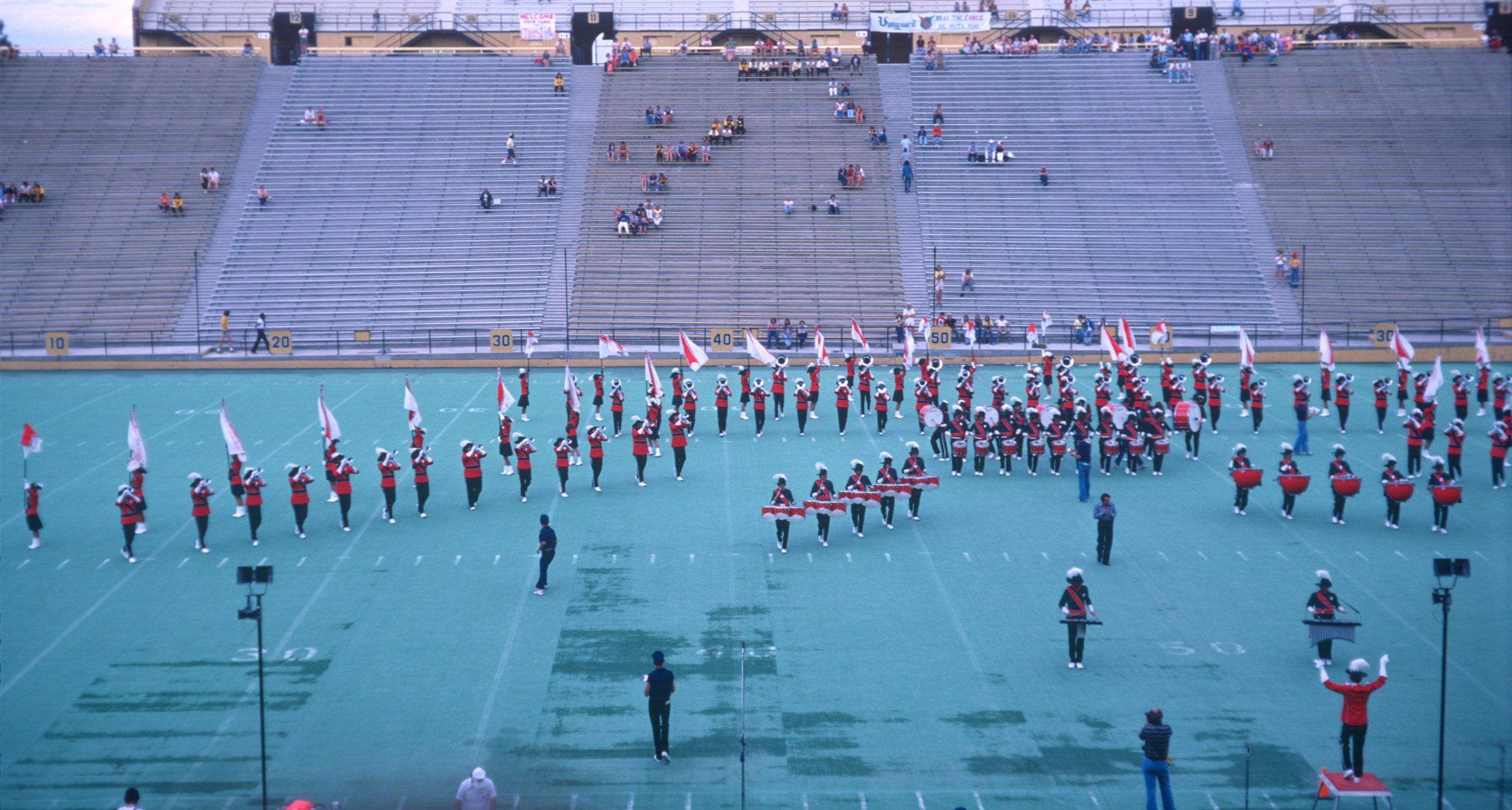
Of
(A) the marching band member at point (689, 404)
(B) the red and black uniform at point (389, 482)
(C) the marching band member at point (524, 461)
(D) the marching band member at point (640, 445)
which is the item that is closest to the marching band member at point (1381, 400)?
(A) the marching band member at point (689, 404)

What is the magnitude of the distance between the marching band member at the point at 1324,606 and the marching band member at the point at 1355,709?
7.94ft

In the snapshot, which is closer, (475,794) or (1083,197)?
(475,794)

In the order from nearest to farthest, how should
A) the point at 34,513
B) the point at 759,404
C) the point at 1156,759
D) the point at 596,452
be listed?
1. the point at 1156,759
2. the point at 34,513
3. the point at 596,452
4. the point at 759,404

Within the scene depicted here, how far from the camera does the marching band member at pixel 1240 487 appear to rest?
69.0ft

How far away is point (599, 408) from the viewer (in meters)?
29.8

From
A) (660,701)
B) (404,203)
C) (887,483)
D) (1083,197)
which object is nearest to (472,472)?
(887,483)

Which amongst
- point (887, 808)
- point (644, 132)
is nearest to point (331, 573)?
point (887, 808)

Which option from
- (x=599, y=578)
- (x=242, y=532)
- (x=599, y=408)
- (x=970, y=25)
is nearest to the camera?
(x=599, y=578)

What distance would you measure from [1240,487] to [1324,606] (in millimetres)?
6858

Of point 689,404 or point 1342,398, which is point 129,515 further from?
point 1342,398

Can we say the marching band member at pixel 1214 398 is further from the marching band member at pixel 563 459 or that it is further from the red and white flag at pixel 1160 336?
the marching band member at pixel 563 459

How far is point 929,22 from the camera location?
57.1 m

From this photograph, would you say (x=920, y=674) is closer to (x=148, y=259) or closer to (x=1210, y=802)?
(x=1210, y=802)

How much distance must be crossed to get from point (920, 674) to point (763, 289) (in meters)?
29.4
